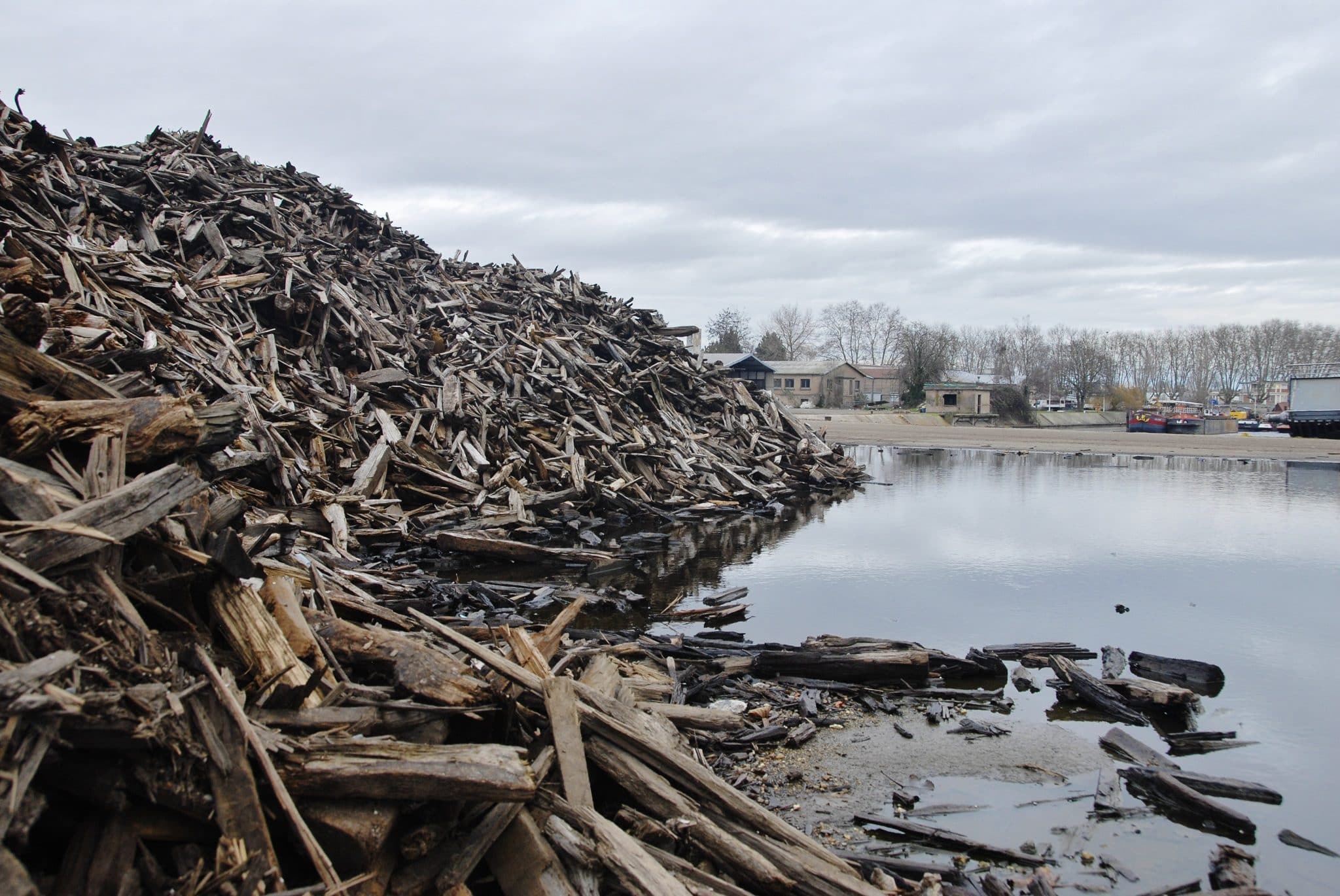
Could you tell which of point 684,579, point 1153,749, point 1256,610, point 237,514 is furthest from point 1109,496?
point 237,514

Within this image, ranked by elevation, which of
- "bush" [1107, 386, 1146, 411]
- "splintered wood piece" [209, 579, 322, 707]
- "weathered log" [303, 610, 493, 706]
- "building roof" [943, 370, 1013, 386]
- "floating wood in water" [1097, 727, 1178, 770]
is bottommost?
"floating wood in water" [1097, 727, 1178, 770]

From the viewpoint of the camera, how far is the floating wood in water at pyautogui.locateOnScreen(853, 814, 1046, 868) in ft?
16.2

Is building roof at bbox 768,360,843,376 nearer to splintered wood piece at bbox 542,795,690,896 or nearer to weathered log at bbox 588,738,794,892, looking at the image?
weathered log at bbox 588,738,794,892

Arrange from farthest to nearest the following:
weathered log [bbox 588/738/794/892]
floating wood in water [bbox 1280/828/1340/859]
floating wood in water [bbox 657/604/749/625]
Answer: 1. floating wood in water [bbox 657/604/749/625]
2. floating wood in water [bbox 1280/828/1340/859]
3. weathered log [bbox 588/738/794/892]

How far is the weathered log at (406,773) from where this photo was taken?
3.33 m

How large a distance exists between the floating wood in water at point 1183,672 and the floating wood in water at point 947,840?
406 centimetres

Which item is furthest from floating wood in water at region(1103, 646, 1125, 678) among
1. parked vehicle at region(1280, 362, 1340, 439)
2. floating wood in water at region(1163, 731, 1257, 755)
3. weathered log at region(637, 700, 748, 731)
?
parked vehicle at region(1280, 362, 1340, 439)

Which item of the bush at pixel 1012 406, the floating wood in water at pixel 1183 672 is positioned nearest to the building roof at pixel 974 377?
the bush at pixel 1012 406

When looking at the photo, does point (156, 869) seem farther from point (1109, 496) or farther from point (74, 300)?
point (1109, 496)

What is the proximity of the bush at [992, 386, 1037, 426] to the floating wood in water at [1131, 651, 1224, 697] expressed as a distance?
69127 millimetres

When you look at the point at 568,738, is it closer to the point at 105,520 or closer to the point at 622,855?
the point at 622,855

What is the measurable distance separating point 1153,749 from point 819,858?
4.06m

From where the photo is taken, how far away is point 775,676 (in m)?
7.73

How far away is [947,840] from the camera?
5074mm
